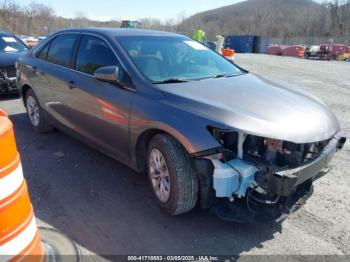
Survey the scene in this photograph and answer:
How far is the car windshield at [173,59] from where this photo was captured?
3533mm

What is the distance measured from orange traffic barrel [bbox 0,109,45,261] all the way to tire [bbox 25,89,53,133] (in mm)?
3255

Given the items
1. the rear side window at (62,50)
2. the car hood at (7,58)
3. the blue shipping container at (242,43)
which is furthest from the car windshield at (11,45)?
the blue shipping container at (242,43)

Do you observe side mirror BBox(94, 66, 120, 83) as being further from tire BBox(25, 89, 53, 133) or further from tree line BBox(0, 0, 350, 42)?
tree line BBox(0, 0, 350, 42)

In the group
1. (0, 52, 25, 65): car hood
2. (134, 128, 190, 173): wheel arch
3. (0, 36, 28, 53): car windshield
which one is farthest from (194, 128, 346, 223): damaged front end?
(0, 36, 28, 53): car windshield

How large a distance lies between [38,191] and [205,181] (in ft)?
6.49

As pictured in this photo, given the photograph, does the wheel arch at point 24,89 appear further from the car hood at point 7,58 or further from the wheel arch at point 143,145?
the wheel arch at point 143,145

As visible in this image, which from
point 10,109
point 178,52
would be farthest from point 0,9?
point 178,52

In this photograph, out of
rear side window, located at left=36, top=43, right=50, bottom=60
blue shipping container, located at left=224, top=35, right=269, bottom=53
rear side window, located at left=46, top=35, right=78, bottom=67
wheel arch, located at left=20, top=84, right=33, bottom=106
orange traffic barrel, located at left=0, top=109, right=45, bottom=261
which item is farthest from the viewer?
blue shipping container, located at left=224, top=35, right=269, bottom=53

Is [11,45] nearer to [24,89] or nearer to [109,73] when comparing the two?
[24,89]

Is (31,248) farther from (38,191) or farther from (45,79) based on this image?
(45,79)

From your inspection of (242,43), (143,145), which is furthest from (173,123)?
(242,43)

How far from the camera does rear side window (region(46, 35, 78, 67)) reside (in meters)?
4.48

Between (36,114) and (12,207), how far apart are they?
3.79m

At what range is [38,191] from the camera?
3674 millimetres
